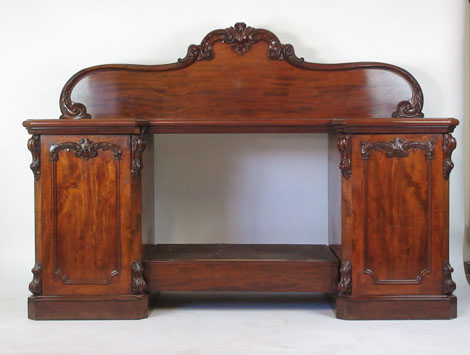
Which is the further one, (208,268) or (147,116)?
Answer: (147,116)

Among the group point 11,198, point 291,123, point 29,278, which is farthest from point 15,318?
point 291,123

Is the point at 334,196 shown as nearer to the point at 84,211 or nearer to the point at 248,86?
the point at 248,86

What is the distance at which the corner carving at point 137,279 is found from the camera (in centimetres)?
298

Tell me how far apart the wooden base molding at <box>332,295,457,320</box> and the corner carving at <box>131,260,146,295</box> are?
3.13 ft

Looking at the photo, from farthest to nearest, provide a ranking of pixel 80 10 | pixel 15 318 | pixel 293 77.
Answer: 1. pixel 80 10
2. pixel 293 77
3. pixel 15 318

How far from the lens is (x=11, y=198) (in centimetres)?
385

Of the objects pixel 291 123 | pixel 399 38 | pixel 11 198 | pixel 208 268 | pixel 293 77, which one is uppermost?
pixel 399 38

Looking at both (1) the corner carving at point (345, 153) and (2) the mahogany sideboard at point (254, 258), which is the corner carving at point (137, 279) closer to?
(2) the mahogany sideboard at point (254, 258)

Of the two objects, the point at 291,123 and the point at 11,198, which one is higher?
the point at 291,123

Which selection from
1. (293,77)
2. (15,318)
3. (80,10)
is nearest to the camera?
(15,318)

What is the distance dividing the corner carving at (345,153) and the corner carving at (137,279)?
1039 millimetres

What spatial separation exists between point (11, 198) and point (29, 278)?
508 mm

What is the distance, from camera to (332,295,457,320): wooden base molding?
2.93 meters

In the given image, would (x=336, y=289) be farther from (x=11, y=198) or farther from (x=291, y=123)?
(x=11, y=198)
